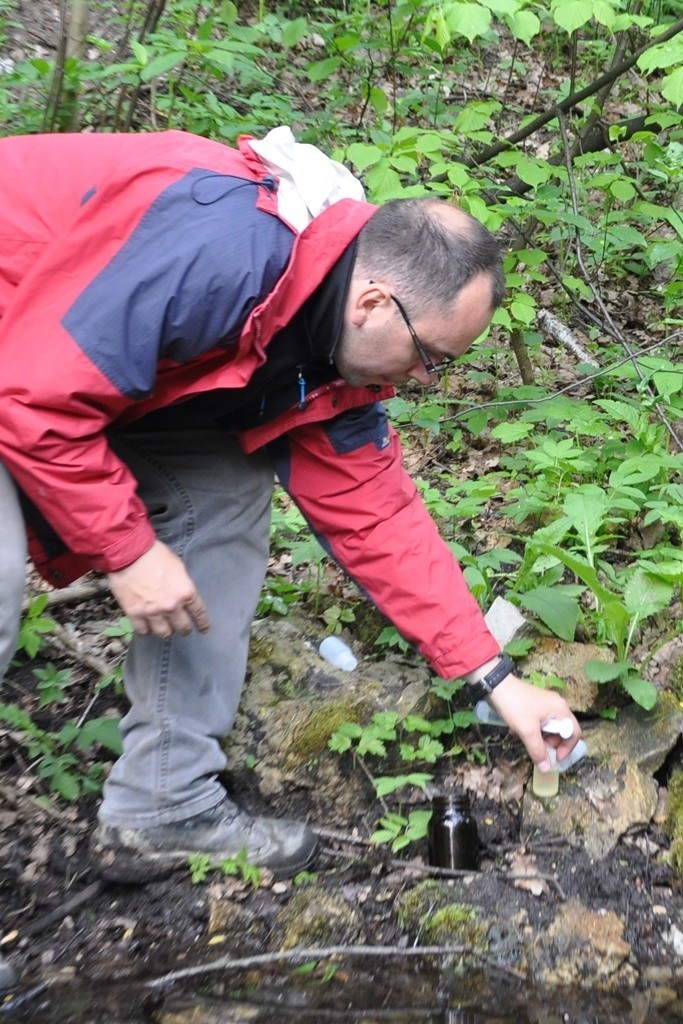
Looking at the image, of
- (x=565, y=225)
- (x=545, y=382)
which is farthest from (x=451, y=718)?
(x=565, y=225)

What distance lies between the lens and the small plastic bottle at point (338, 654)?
3410 mm

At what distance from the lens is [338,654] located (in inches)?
136

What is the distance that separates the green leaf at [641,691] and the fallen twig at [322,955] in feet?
2.92

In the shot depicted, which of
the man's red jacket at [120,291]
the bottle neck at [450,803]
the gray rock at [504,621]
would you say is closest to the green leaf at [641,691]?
the gray rock at [504,621]

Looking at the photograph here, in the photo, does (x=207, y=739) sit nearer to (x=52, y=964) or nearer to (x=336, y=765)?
(x=336, y=765)

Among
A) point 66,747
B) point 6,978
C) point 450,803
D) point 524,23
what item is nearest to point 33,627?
point 66,747

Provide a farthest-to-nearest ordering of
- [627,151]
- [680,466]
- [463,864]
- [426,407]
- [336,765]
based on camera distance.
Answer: [627,151]
[426,407]
[680,466]
[336,765]
[463,864]

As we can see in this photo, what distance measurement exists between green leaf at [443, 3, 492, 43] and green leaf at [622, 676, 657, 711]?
7.66 ft

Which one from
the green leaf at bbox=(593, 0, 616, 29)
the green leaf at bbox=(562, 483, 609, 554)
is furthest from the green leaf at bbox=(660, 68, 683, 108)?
the green leaf at bbox=(562, 483, 609, 554)

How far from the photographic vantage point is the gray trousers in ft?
9.05

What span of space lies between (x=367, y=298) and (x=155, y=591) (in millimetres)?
873

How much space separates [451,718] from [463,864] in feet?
1.69

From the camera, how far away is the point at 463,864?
9.10 ft

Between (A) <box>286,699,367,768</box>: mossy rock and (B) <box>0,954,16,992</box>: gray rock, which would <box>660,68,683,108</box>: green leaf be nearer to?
(A) <box>286,699,367,768</box>: mossy rock
